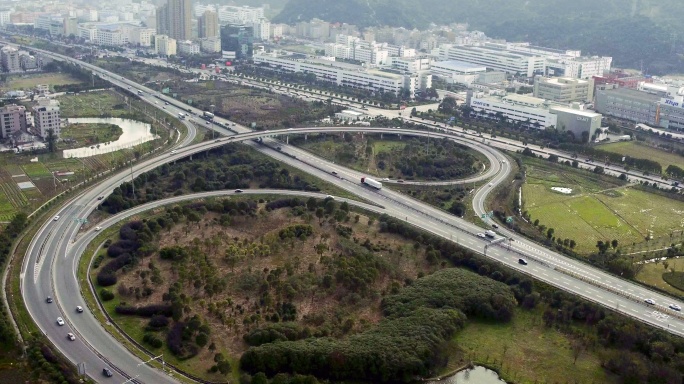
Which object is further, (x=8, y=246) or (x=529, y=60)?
(x=529, y=60)

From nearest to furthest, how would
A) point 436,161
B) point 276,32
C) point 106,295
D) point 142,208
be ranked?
point 106,295 → point 142,208 → point 436,161 → point 276,32

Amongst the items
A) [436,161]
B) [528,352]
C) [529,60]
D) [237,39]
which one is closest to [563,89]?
[529,60]

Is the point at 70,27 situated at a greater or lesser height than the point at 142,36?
greater

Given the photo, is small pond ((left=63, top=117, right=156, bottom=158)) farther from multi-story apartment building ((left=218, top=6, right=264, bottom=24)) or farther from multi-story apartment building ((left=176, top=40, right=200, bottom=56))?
multi-story apartment building ((left=218, top=6, right=264, bottom=24))

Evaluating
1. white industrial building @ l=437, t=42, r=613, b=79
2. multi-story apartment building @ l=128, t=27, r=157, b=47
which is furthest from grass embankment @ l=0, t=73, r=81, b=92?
white industrial building @ l=437, t=42, r=613, b=79

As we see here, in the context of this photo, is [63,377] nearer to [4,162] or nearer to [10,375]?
[10,375]

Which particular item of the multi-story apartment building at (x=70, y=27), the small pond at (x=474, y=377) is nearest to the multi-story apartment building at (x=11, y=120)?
the small pond at (x=474, y=377)

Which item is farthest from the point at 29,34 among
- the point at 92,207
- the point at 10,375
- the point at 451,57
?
the point at 10,375

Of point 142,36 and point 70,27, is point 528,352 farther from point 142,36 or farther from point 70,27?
point 70,27
